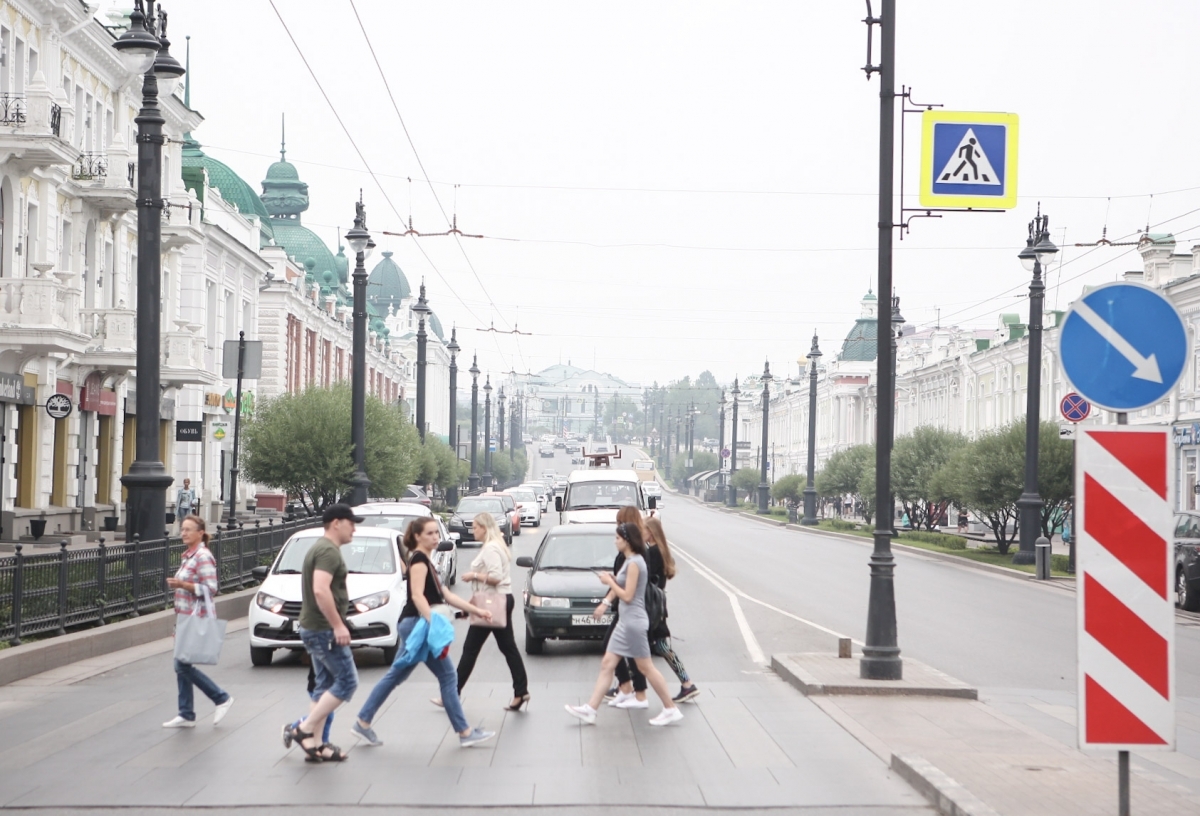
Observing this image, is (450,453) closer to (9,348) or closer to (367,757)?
(9,348)

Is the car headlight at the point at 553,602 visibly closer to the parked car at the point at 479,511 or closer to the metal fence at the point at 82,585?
the metal fence at the point at 82,585

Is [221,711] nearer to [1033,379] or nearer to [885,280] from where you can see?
[885,280]

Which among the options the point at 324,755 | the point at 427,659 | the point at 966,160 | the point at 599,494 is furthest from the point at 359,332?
the point at 324,755

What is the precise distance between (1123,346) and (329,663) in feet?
18.3

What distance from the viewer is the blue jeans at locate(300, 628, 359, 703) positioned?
10008mm

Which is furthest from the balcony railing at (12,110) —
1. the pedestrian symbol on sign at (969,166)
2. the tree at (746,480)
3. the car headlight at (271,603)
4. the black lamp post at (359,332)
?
the tree at (746,480)

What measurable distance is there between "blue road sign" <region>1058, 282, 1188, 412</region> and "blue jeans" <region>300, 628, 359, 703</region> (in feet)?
17.0

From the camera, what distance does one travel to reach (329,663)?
10070 millimetres

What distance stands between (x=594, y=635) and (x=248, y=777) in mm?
8070

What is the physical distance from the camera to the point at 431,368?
5032 inches

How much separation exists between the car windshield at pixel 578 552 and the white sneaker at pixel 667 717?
6.19 m

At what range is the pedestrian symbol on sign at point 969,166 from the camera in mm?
14594

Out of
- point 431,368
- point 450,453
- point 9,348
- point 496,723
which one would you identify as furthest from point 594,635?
point 431,368

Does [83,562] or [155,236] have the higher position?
[155,236]
